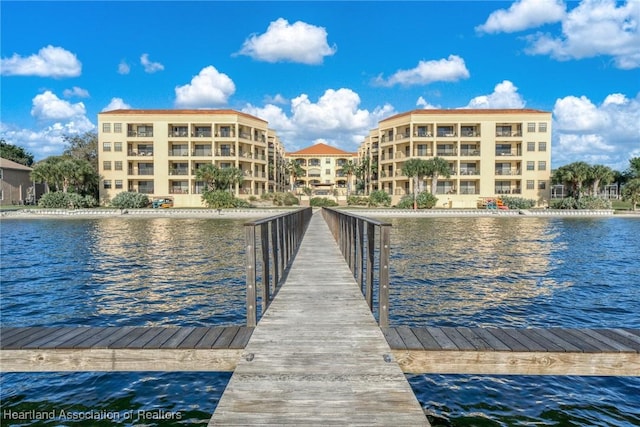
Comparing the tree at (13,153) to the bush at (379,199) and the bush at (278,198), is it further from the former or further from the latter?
the bush at (379,199)

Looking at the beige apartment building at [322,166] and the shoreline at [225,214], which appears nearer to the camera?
the shoreline at [225,214]

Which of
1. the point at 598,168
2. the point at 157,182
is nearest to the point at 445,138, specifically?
the point at 598,168

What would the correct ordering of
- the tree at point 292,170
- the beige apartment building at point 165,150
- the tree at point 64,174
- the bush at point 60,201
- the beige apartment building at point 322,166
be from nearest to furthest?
the bush at point 60,201, the tree at point 64,174, the beige apartment building at point 165,150, the tree at point 292,170, the beige apartment building at point 322,166

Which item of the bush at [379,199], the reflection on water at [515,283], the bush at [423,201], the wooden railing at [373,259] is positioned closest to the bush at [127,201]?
the bush at [379,199]

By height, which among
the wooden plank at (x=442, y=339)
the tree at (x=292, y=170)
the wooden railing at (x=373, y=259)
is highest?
the tree at (x=292, y=170)

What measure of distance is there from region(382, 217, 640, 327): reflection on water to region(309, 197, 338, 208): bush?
158 ft

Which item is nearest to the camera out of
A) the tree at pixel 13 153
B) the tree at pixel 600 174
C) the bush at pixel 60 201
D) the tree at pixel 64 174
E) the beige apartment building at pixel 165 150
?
the bush at pixel 60 201

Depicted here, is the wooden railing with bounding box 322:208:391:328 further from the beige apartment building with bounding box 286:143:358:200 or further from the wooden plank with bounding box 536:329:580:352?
the beige apartment building with bounding box 286:143:358:200

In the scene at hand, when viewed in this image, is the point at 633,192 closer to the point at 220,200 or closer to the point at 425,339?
the point at 220,200

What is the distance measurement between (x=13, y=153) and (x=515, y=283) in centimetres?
9382

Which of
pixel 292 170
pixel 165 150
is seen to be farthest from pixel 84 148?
pixel 292 170

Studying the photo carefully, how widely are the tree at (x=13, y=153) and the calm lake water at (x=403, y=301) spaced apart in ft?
228

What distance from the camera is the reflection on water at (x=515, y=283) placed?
29.8 feet

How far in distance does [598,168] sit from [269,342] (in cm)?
6253
